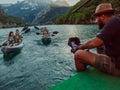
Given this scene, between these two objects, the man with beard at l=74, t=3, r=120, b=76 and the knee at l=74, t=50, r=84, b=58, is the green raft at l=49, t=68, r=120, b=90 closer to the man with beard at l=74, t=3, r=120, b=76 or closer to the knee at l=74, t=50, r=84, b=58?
the man with beard at l=74, t=3, r=120, b=76

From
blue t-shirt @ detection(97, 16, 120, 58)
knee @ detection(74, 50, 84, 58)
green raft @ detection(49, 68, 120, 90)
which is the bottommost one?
green raft @ detection(49, 68, 120, 90)

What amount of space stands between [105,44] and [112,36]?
1.16 ft

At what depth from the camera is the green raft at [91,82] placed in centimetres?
599

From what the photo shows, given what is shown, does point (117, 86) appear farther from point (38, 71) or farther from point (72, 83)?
point (38, 71)

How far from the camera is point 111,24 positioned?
5.61 meters

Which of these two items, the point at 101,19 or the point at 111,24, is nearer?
the point at 111,24

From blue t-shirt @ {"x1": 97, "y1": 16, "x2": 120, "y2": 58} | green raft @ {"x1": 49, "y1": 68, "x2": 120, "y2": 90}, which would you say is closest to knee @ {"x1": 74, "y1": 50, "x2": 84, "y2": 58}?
green raft @ {"x1": 49, "y1": 68, "x2": 120, "y2": 90}

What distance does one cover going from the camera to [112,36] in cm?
577

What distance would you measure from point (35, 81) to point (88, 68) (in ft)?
26.2

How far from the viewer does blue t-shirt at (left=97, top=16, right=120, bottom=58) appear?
5621mm

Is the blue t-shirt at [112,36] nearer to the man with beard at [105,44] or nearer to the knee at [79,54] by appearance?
the man with beard at [105,44]

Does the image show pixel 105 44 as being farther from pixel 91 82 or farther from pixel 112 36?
pixel 91 82

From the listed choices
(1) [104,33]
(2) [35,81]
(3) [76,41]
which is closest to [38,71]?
(2) [35,81]

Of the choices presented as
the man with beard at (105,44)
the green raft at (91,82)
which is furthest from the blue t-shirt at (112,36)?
the green raft at (91,82)
